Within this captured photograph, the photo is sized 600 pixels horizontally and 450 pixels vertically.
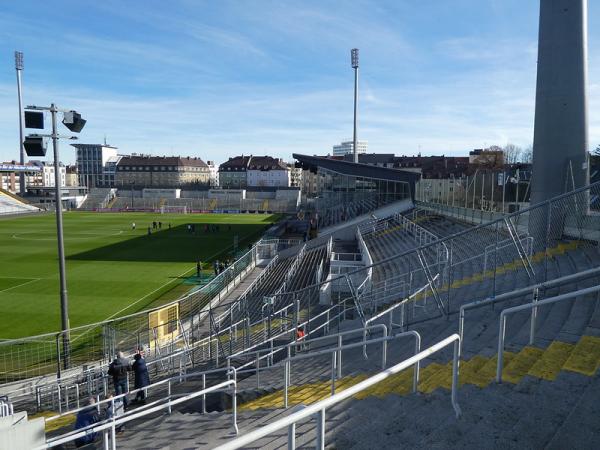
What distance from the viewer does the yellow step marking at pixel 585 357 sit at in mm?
4801

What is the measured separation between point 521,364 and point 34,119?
38.2 feet

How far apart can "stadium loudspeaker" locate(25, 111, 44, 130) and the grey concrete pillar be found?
12818 millimetres

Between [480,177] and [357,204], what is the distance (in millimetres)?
20472

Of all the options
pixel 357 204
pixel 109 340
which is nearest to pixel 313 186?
pixel 357 204

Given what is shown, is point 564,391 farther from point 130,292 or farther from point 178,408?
point 130,292

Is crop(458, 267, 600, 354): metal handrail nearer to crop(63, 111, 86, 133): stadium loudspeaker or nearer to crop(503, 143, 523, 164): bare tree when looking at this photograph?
crop(63, 111, 86, 133): stadium loudspeaker

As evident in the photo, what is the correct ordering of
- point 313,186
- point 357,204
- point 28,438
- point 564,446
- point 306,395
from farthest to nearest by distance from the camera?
point 313,186 → point 357,204 → point 306,395 → point 28,438 → point 564,446

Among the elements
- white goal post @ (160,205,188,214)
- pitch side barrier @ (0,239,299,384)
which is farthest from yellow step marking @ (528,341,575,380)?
white goal post @ (160,205,188,214)

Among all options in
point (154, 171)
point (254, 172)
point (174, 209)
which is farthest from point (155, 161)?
point (174, 209)

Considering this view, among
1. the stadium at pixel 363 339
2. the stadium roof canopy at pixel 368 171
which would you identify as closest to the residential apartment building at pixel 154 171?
the stadium roof canopy at pixel 368 171

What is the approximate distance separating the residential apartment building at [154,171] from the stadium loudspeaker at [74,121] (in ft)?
445

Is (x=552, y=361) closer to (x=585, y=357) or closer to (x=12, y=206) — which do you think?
(x=585, y=357)

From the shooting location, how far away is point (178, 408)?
25.9 ft

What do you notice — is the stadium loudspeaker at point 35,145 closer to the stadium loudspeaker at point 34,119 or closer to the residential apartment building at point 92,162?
the stadium loudspeaker at point 34,119
